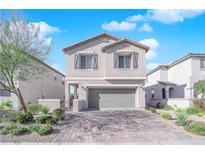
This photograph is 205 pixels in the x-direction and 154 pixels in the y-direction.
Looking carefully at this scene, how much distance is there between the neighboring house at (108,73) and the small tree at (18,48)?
6.04m

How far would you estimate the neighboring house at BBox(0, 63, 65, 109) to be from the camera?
55.1ft

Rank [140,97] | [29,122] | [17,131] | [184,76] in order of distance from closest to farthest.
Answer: [17,131]
[29,122]
[140,97]
[184,76]

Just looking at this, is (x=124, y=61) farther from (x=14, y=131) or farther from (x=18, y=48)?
(x=14, y=131)

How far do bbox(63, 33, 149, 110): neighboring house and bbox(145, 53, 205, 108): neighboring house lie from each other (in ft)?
16.9

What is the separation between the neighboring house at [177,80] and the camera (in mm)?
21747

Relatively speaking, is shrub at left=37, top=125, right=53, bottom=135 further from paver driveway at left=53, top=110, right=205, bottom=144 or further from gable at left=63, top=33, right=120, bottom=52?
gable at left=63, top=33, right=120, bottom=52

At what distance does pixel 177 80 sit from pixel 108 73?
11.5 meters

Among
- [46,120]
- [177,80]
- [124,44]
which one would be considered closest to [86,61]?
[124,44]

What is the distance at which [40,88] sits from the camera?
21.5 metres

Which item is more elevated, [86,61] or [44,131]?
[86,61]

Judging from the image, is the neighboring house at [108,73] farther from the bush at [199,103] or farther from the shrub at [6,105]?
the shrub at [6,105]

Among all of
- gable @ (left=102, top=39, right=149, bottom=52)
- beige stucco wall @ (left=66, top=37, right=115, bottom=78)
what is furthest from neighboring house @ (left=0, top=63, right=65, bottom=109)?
gable @ (left=102, top=39, right=149, bottom=52)

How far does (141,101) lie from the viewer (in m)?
17.7
